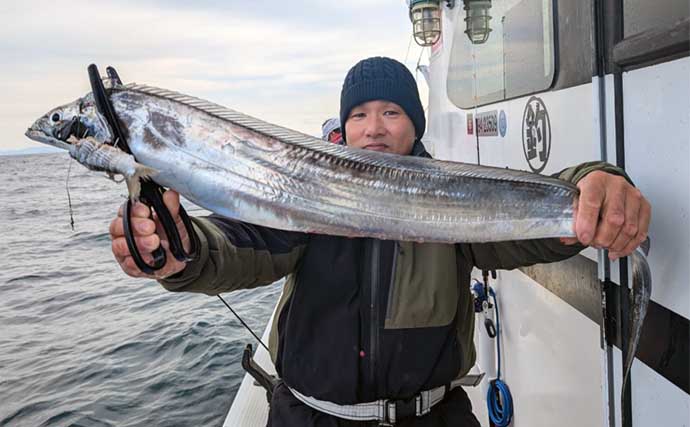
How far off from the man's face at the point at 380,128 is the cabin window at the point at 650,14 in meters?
1.21

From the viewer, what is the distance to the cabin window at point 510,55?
286cm

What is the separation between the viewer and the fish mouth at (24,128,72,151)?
5.96 ft

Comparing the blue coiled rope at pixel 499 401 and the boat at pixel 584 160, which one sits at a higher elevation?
the boat at pixel 584 160

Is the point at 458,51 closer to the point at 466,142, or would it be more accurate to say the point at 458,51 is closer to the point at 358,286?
the point at 466,142

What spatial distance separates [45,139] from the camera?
184 centimetres

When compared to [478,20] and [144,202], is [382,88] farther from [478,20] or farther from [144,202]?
[478,20]

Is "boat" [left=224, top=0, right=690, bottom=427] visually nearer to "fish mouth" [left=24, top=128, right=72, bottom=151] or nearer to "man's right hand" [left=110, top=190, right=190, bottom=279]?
"man's right hand" [left=110, top=190, right=190, bottom=279]

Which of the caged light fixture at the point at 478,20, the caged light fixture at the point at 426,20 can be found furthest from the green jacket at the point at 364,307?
the caged light fixture at the point at 426,20

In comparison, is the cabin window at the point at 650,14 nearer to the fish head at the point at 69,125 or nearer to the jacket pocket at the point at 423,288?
the jacket pocket at the point at 423,288

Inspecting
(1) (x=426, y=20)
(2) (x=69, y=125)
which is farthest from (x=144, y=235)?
(1) (x=426, y=20)

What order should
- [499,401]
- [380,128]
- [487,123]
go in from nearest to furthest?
1. [380,128]
2. [499,401]
3. [487,123]

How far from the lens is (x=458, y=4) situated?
472 cm

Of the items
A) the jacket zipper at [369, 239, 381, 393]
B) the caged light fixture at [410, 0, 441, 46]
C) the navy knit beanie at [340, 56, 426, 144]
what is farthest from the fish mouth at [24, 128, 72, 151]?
the caged light fixture at [410, 0, 441, 46]

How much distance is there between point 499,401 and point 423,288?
77.3 inches
